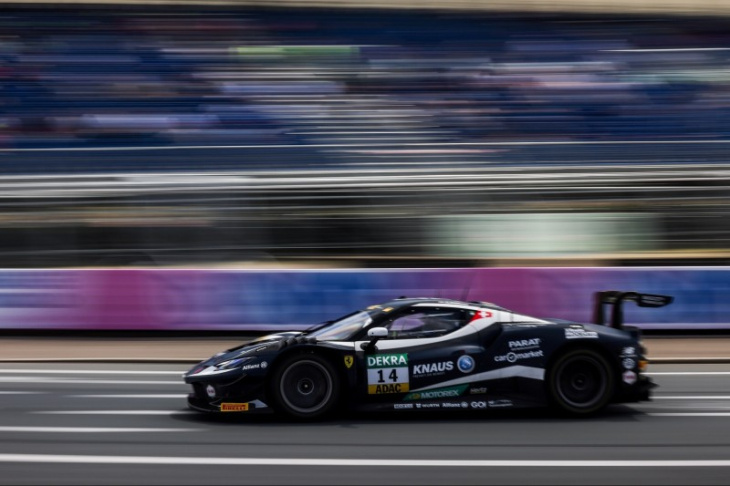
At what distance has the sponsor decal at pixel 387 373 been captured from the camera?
7.56 meters

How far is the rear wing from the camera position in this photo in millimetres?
8055

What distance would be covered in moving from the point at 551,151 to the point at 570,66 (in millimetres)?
2836

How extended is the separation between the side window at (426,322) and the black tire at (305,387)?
63cm

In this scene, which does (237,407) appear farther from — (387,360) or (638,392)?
(638,392)

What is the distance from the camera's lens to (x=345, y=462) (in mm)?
6234

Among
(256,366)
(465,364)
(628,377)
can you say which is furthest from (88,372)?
(628,377)

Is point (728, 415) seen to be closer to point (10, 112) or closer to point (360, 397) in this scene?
point (360, 397)

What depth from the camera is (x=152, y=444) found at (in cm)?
680

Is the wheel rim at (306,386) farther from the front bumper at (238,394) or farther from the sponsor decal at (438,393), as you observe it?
the sponsor decal at (438,393)

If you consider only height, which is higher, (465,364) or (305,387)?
(465,364)

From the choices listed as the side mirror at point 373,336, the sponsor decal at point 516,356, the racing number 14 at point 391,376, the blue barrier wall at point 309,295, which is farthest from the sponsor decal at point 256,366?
the blue barrier wall at point 309,295

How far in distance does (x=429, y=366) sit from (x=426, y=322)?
1.33 ft

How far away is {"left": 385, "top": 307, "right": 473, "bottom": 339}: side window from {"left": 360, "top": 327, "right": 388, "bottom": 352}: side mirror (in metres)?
0.15

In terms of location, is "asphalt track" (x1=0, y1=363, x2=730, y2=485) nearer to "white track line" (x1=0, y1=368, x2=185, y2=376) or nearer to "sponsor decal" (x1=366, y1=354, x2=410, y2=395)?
"sponsor decal" (x1=366, y1=354, x2=410, y2=395)
